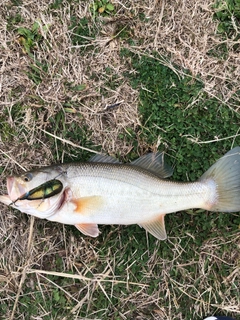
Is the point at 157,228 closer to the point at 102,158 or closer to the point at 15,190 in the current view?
the point at 102,158

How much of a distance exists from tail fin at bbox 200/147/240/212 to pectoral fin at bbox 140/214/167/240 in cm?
51

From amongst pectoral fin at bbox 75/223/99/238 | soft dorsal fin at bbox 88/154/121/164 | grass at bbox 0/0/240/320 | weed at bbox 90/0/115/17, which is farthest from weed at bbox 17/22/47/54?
pectoral fin at bbox 75/223/99/238

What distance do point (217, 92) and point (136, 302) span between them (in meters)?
2.34

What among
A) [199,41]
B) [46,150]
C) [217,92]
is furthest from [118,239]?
[199,41]

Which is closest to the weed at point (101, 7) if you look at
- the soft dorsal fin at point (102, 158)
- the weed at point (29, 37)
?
the weed at point (29, 37)

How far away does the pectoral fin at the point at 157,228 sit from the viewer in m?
4.02

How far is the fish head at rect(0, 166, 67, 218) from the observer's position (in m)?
3.80

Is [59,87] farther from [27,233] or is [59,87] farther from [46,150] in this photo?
[27,233]

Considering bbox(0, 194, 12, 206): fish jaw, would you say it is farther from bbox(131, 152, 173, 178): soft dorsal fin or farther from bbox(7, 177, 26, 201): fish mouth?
bbox(131, 152, 173, 178): soft dorsal fin

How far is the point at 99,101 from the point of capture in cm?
439

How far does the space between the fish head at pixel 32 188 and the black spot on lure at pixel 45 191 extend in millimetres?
10

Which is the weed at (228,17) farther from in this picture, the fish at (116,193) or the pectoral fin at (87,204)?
the pectoral fin at (87,204)

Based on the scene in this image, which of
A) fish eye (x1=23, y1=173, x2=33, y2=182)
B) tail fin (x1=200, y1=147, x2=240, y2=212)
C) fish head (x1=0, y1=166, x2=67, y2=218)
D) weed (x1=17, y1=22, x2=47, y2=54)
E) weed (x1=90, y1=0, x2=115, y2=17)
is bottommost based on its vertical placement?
tail fin (x1=200, y1=147, x2=240, y2=212)

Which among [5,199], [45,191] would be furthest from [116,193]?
[5,199]
